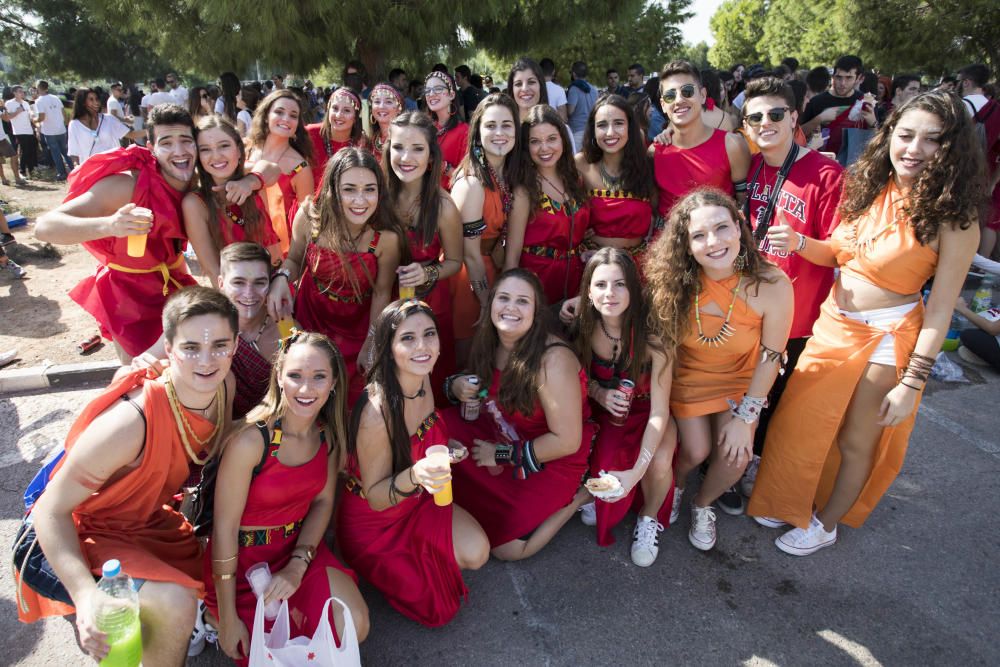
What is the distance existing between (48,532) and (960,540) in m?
3.59

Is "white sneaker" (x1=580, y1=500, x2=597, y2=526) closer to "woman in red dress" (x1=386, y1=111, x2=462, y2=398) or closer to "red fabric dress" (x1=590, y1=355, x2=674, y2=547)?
"red fabric dress" (x1=590, y1=355, x2=674, y2=547)

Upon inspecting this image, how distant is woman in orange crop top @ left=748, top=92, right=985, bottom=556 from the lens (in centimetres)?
231

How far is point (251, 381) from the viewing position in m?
2.60

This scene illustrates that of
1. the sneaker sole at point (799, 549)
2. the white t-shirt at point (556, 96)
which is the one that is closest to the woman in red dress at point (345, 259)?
the sneaker sole at point (799, 549)

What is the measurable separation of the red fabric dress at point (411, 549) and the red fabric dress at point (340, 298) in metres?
0.62

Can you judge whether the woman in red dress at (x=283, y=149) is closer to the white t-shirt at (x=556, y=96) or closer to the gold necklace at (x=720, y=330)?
the gold necklace at (x=720, y=330)

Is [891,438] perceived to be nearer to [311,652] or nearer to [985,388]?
[985,388]

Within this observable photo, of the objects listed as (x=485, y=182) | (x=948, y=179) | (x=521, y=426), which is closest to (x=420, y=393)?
(x=521, y=426)

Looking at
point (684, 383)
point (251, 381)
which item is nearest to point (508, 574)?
point (684, 383)

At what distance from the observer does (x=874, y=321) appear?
8.27ft

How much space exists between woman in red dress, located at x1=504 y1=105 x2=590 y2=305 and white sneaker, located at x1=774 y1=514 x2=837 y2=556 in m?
1.60

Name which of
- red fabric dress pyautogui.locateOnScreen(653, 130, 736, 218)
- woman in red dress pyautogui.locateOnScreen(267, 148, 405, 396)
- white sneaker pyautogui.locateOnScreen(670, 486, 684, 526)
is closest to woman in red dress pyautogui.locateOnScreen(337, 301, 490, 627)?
woman in red dress pyautogui.locateOnScreen(267, 148, 405, 396)

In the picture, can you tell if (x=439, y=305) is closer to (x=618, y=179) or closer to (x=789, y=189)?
(x=618, y=179)

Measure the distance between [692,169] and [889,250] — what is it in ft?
3.49
